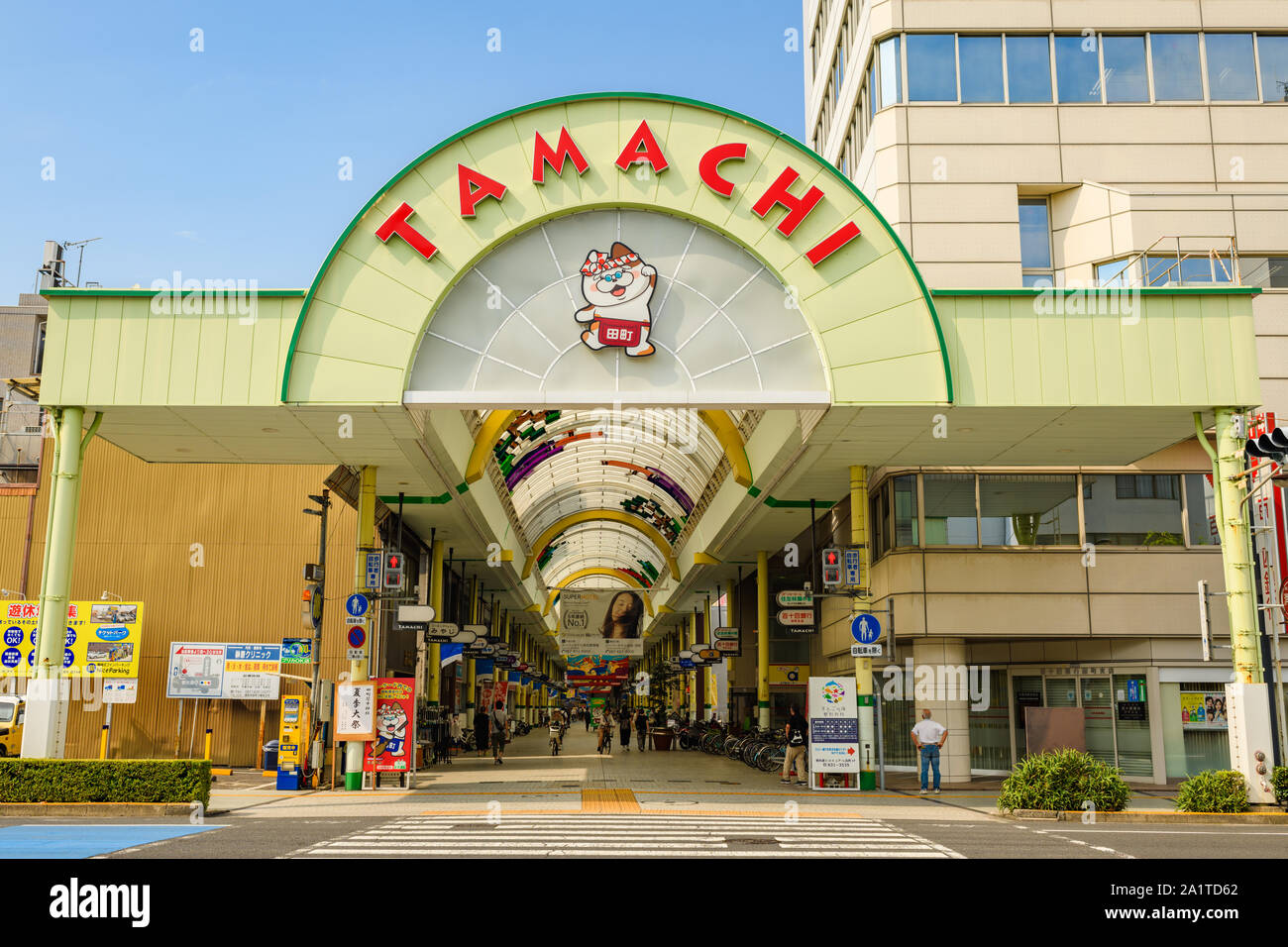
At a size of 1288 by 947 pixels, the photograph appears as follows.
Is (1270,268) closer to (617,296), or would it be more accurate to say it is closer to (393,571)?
(617,296)

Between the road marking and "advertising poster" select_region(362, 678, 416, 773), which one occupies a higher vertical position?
"advertising poster" select_region(362, 678, 416, 773)

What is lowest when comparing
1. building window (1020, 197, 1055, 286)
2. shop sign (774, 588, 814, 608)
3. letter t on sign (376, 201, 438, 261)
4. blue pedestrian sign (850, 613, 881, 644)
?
blue pedestrian sign (850, 613, 881, 644)

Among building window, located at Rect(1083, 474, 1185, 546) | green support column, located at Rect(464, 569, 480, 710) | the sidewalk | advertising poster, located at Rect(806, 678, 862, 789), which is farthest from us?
green support column, located at Rect(464, 569, 480, 710)

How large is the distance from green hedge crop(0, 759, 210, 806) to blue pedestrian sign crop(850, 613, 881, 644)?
12.3 m

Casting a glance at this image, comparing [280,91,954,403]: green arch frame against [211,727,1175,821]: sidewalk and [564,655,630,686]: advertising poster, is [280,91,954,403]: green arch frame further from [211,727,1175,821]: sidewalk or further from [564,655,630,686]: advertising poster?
[564,655,630,686]: advertising poster

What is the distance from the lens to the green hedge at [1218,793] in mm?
17469

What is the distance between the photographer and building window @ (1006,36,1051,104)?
95.7 feet

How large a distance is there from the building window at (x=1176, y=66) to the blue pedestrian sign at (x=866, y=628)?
1746 centimetres

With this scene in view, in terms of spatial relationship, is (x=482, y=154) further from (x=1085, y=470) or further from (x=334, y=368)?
(x=1085, y=470)

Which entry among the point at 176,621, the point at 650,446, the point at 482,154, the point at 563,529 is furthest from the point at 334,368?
the point at 563,529

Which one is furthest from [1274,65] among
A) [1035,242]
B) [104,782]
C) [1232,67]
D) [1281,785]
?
[104,782]

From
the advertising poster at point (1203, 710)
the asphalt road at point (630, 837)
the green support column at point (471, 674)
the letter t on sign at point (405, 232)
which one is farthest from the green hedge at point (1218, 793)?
the green support column at point (471, 674)

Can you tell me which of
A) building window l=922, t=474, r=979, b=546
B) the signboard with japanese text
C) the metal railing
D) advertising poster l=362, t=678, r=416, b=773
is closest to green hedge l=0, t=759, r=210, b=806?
the signboard with japanese text
